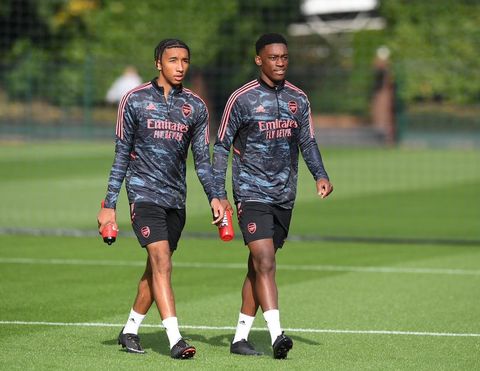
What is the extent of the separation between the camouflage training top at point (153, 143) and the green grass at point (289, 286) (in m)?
1.10

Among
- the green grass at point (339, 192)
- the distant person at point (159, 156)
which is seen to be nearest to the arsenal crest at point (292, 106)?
the distant person at point (159, 156)

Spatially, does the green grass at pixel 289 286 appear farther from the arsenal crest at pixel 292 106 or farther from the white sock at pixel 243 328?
the arsenal crest at pixel 292 106

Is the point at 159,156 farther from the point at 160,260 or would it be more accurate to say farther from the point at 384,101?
the point at 384,101

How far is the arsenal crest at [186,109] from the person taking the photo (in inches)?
346

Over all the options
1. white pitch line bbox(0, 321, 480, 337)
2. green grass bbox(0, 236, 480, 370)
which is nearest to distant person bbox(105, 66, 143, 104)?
green grass bbox(0, 236, 480, 370)

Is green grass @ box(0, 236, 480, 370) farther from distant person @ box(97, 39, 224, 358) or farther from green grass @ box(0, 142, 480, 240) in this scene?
green grass @ box(0, 142, 480, 240)

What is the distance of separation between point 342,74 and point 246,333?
25.5 m

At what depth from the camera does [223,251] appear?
1556cm

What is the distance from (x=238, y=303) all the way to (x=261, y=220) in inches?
104

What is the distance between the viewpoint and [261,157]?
8.91 m

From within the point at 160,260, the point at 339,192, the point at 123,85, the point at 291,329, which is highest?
the point at 123,85

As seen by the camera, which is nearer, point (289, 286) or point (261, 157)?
point (261, 157)

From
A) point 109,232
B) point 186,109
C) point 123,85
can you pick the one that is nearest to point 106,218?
point 109,232

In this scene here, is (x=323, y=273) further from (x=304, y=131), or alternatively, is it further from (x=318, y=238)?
(x=304, y=131)
